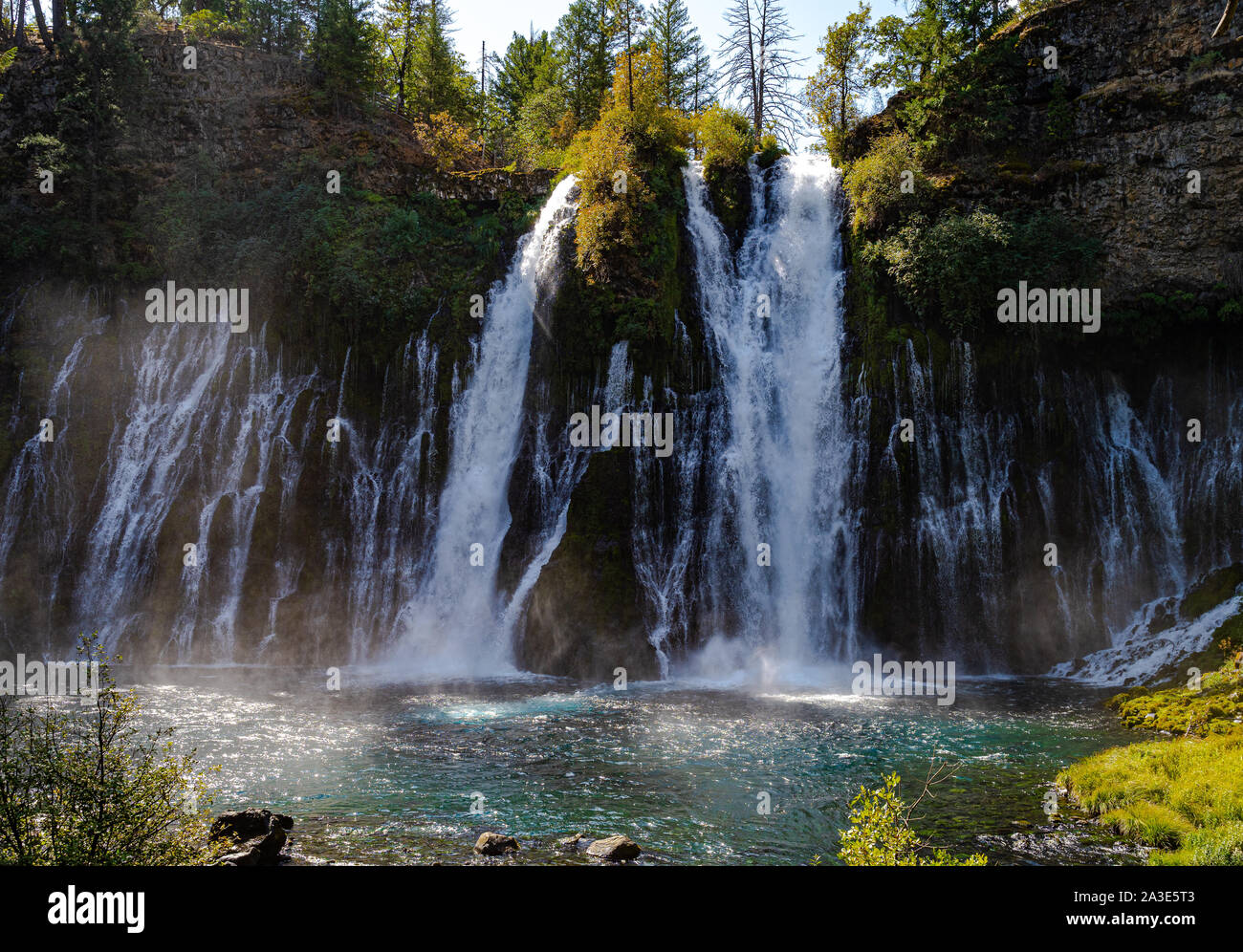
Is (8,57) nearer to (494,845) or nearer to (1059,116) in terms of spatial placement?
(494,845)

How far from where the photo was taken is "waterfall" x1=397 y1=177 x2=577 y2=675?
2514 cm

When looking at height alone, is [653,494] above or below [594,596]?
above

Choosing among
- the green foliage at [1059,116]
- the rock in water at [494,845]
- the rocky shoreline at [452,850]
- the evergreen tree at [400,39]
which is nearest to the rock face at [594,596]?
the rocky shoreline at [452,850]

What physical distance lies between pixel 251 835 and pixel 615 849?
16.4ft

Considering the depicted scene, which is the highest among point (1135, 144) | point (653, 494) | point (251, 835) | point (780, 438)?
point (1135, 144)

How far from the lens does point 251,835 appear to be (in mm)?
10578

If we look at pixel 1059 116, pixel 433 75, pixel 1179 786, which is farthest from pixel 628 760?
pixel 433 75

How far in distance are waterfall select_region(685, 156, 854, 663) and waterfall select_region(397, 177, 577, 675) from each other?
21.7 feet

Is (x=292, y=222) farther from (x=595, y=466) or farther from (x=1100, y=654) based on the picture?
(x=1100, y=654)

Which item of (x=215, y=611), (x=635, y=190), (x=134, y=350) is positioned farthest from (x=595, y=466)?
(x=134, y=350)

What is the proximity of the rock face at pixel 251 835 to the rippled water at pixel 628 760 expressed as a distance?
17.1 inches

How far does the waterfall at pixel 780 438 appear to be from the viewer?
2422cm

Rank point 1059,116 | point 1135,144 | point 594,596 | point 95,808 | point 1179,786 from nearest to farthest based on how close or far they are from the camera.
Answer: point 95,808 → point 1179,786 → point 594,596 → point 1135,144 → point 1059,116

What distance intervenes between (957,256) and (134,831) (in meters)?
27.0
